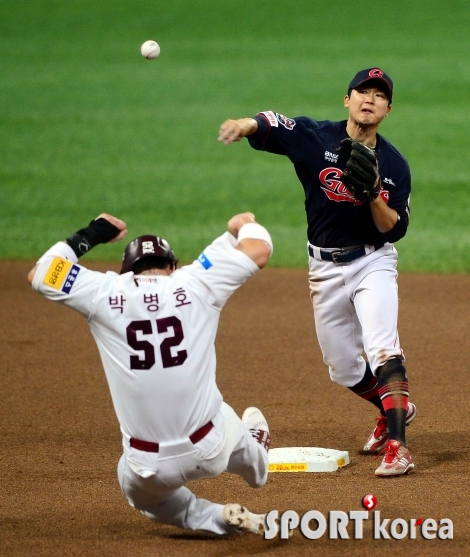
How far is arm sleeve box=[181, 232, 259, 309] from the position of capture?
13.2 ft

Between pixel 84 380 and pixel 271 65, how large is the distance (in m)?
15.8

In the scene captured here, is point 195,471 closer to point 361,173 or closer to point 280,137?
point 361,173

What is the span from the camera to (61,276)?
3.99 metres

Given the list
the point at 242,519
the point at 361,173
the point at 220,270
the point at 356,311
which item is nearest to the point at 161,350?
the point at 220,270

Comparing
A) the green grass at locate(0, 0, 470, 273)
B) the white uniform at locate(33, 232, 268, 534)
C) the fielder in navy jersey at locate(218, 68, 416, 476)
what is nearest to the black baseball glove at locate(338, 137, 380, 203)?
the fielder in navy jersey at locate(218, 68, 416, 476)

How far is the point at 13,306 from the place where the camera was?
375 inches

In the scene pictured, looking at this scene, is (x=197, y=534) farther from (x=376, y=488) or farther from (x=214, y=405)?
(x=376, y=488)

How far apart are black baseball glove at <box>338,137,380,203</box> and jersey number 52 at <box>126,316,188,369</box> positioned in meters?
1.55

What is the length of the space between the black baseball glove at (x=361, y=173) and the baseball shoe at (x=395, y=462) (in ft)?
4.37

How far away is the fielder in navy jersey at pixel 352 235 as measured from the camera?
532cm

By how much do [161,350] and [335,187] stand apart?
1962 millimetres

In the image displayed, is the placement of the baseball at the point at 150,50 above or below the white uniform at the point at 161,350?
above

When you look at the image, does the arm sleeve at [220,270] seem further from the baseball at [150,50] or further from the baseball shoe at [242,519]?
the baseball at [150,50]

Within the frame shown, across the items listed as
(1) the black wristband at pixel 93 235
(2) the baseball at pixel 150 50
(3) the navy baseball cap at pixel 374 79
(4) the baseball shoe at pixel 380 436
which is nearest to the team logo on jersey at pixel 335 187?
(3) the navy baseball cap at pixel 374 79
